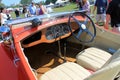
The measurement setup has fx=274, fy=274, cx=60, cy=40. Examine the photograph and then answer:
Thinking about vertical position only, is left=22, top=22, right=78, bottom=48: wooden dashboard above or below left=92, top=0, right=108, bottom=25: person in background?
above

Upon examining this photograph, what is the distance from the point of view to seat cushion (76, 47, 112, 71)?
13.4 feet

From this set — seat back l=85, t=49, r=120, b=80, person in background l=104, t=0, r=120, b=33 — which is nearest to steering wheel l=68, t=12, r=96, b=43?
person in background l=104, t=0, r=120, b=33

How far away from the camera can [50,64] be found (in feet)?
15.7

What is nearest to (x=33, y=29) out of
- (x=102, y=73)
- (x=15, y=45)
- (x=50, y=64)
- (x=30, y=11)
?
(x=15, y=45)

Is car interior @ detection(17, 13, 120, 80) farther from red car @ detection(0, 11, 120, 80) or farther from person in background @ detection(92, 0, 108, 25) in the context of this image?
person in background @ detection(92, 0, 108, 25)

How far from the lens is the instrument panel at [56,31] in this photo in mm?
4359

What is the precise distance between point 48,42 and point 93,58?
749mm

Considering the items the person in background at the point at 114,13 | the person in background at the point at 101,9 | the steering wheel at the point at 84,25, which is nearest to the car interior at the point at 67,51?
the steering wheel at the point at 84,25

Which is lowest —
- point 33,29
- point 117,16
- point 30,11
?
point 30,11

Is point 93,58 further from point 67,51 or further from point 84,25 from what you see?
point 67,51

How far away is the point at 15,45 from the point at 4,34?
92 cm

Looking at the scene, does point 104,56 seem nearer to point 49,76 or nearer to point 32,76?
point 49,76

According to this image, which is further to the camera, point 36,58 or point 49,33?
point 36,58

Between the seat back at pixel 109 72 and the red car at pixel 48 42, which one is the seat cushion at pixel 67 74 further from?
the seat back at pixel 109 72
